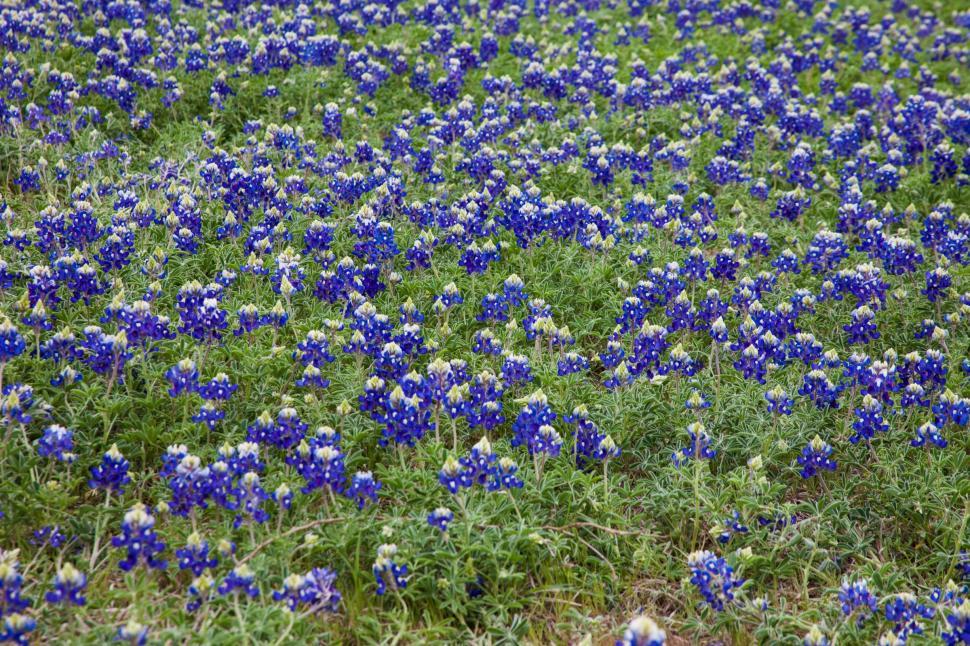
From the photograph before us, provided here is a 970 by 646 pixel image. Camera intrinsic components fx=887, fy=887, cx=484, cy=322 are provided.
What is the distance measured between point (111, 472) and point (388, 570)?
140 centimetres

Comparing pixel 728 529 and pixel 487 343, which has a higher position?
pixel 487 343

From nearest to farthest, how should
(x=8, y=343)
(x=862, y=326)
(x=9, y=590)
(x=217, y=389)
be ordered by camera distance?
(x=9, y=590)
(x=8, y=343)
(x=217, y=389)
(x=862, y=326)

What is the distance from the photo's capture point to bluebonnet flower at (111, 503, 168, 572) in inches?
149

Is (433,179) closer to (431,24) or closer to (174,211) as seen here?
(174,211)

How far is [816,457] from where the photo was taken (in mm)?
4816

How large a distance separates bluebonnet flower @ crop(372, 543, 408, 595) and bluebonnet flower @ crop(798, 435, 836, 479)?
2.29 meters

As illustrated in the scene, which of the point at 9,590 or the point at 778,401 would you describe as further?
the point at 778,401

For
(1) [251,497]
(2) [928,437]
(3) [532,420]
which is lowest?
(2) [928,437]

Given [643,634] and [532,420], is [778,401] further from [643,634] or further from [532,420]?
[643,634]

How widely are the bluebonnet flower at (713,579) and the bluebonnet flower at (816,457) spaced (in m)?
→ 0.97

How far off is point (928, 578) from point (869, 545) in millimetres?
316

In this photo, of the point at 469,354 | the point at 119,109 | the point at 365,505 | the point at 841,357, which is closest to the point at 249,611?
the point at 365,505

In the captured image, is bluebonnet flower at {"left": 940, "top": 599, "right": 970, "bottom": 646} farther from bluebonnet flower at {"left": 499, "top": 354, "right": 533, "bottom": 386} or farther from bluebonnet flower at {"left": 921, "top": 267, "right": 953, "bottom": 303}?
bluebonnet flower at {"left": 921, "top": 267, "right": 953, "bottom": 303}

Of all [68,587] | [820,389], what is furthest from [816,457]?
[68,587]
